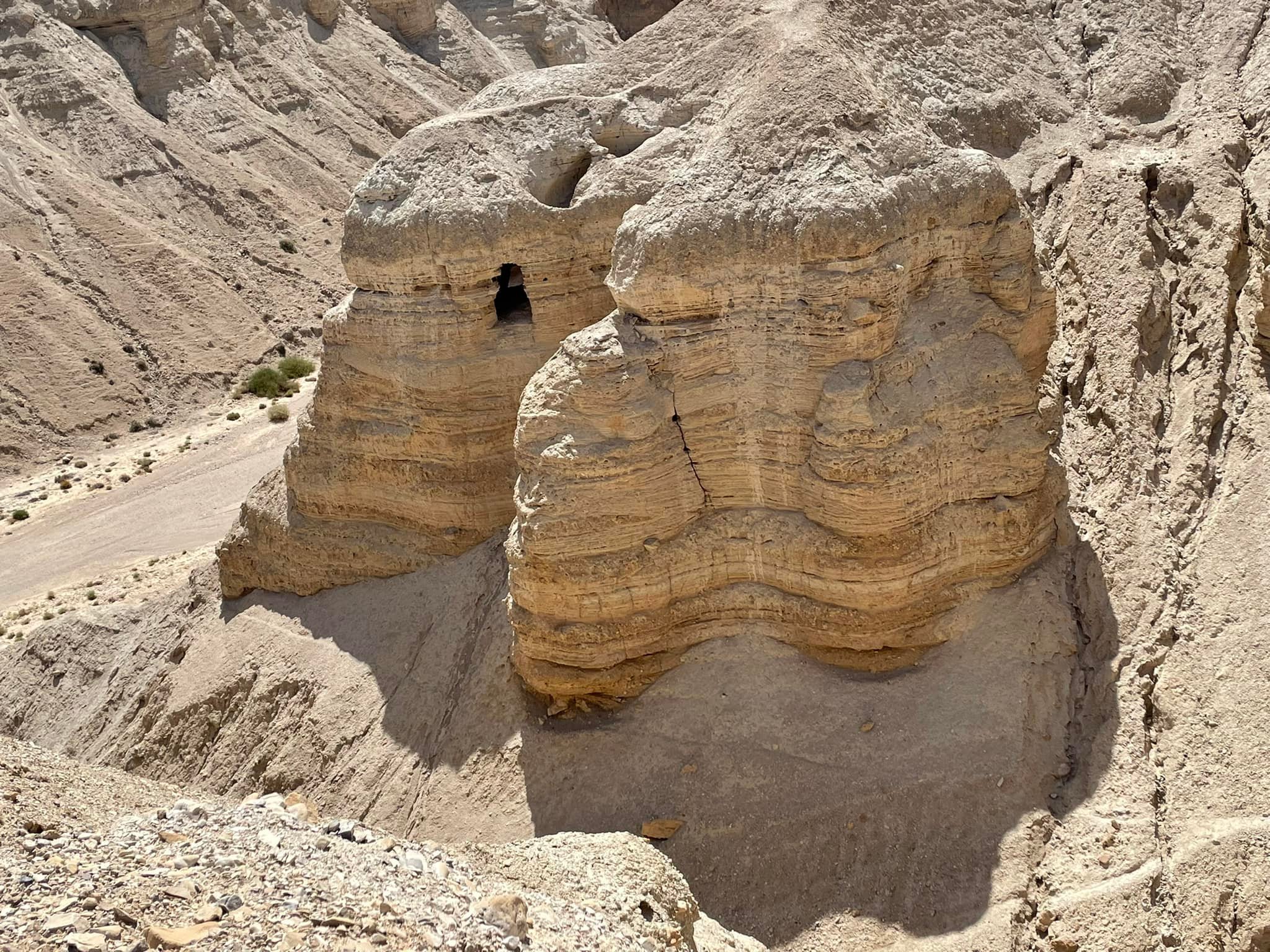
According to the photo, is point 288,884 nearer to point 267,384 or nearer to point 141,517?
point 141,517

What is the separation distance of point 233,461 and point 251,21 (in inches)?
822

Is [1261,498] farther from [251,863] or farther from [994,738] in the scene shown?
[251,863]

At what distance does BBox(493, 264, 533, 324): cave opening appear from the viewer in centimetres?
1528

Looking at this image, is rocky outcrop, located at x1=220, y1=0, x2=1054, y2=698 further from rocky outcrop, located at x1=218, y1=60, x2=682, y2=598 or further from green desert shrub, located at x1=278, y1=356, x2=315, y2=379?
green desert shrub, located at x1=278, y1=356, x2=315, y2=379

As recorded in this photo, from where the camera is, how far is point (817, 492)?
12.6m

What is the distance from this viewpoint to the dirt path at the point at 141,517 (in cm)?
2566

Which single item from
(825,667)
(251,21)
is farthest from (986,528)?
(251,21)

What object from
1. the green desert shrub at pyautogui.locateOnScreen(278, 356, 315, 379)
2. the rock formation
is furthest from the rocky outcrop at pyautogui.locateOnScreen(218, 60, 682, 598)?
the green desert shrub at pyautogui.locateOnScreen(278, 356, 315, 379)

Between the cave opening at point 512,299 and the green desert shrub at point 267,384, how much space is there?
2076 centimetres

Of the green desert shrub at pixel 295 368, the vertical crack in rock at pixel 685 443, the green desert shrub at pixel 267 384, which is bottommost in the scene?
the green desert shrub at pixel 267 384

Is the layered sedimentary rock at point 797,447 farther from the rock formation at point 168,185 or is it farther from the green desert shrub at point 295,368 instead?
the green desert shrub at point 295,368

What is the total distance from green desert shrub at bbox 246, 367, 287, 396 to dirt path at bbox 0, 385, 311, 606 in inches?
111

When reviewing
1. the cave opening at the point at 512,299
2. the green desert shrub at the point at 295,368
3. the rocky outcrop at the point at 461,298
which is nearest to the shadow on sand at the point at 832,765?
the rocky outcrop at the point at 461,298

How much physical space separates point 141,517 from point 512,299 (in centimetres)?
1493
